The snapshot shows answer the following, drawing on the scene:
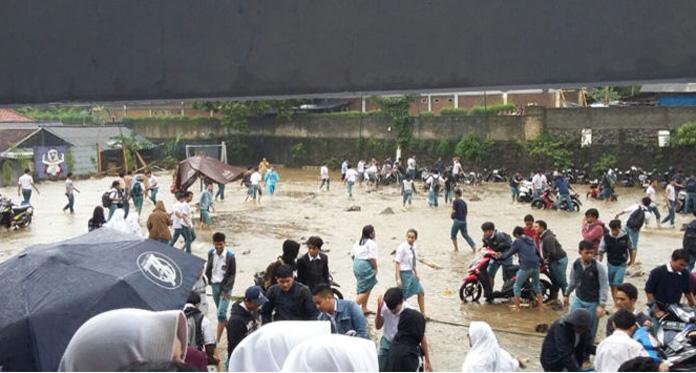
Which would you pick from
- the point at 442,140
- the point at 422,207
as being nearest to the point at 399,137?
the point at 442,140

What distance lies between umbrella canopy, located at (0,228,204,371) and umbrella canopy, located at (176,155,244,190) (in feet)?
40.8

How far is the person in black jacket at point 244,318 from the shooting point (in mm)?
5734

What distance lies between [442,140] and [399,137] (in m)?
2.30

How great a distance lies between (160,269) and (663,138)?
24.6 meters

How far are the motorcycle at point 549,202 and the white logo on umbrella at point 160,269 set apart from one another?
48.2ft

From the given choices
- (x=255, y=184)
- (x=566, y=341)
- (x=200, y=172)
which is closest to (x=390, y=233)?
(x=200, y=172)

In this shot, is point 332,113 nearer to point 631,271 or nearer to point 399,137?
point 399,137

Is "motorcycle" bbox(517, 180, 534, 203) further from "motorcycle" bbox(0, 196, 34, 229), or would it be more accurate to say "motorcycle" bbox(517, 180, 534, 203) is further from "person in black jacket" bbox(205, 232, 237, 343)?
"person in black jacket" bbox(205, 232, 237, 343)

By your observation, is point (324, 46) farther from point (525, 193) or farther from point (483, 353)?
point (525, 193)

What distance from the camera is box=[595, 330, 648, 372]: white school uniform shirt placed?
14.8 feet

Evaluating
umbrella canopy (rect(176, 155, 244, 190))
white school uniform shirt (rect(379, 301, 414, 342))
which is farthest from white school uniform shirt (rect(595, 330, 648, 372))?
umbrella canopy (rect(176, 155, 244, 190))

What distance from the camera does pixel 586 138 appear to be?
2789 cm

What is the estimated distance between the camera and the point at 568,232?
1541cm

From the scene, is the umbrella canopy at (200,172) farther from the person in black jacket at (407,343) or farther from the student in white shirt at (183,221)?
the person in black jacket at (407,343)
